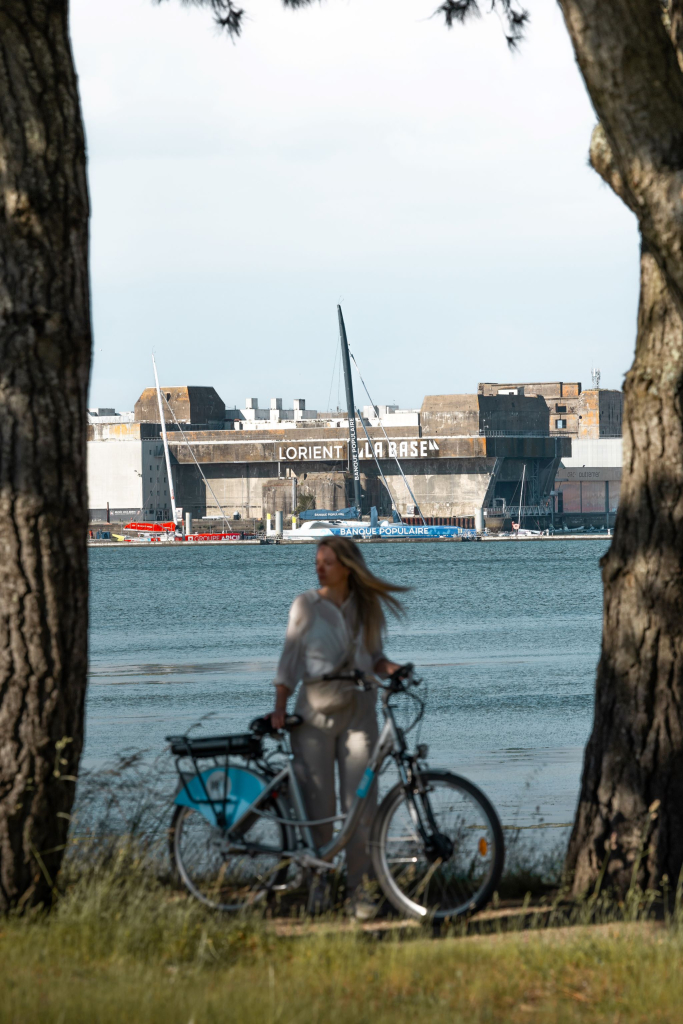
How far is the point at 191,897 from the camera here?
14.6ft

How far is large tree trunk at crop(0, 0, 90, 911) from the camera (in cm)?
430

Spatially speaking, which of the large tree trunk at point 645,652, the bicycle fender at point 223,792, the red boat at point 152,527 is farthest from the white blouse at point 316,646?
the red boat at point 152,527

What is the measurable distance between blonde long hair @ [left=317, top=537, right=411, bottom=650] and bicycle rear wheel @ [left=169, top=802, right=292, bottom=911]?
723 mm

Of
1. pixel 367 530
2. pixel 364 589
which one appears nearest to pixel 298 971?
pixel 364 589

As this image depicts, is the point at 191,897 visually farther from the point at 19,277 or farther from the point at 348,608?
the point at 19,277

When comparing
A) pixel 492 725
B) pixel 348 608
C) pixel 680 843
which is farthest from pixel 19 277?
pixel 492 725

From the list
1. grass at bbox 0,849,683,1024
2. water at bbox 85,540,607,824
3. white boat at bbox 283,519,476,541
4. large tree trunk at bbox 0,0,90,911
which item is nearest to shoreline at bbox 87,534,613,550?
white boat at bbox 283,519,476,541

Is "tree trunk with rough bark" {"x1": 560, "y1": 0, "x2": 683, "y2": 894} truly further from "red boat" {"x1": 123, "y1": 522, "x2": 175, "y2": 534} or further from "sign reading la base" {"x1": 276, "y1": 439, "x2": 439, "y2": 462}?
"red boat" {"x1": 123, "y1": 522, "x2": 175, "y2": 534}

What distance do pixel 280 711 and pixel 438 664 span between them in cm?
1907

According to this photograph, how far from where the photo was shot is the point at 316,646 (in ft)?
15.1

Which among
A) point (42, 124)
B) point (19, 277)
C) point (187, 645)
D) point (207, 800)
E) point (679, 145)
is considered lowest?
point (187, 645)

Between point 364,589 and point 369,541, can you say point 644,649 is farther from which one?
point 369,541

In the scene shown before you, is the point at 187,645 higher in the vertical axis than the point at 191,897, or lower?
lower

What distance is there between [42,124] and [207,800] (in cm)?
249
